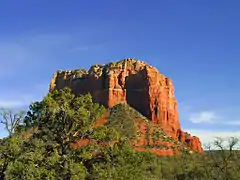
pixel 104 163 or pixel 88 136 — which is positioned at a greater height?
pixel 88 136

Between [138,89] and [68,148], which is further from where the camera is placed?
[138,89]

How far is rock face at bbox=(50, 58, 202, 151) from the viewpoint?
143 metres

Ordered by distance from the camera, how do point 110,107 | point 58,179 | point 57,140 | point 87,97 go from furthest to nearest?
point 110,107 < point 87,97 < point 57,140 < point 58,179

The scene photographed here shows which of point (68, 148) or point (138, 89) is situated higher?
point (138, 89)

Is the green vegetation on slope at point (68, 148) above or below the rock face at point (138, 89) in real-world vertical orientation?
below

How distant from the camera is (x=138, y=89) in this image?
Answer: 152125 mm

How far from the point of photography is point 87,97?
2559 cm

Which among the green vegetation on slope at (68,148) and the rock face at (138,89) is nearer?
the green vegetation on slope at (68,148)

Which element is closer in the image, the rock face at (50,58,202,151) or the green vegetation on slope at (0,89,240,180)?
the green vegetation on slope at (0,89,240,180)

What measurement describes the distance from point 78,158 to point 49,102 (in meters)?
4.12

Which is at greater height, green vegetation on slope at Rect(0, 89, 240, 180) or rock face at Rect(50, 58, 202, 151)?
rock face at Rect(50, 58, 202, 151)

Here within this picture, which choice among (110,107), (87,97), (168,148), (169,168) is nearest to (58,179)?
(87,97)

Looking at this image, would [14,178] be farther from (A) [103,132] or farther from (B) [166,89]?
(B) [166,89]

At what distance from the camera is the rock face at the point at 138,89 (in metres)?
143
